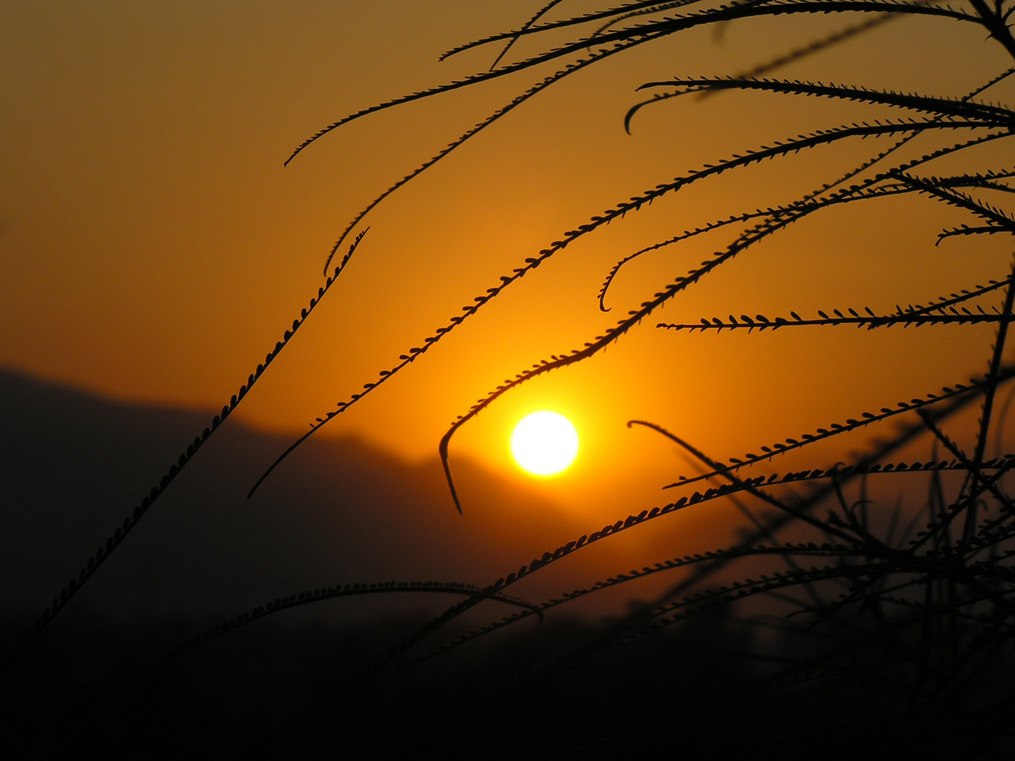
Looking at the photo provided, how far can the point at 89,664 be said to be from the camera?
2.66ft

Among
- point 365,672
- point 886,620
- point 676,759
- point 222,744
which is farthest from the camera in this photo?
point 222,744

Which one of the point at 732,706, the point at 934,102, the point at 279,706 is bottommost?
the point at 732,706

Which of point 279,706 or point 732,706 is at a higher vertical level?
point 279,706

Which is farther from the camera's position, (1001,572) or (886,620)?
(886,620)

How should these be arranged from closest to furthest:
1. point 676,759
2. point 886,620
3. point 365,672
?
point 365,672 → point 886,620 → point 676,759

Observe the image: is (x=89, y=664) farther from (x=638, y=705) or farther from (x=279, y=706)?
(x=638, y=705)

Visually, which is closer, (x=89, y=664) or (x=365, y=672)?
(x=365, y=672)

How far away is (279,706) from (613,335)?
745 mm

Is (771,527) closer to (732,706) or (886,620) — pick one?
Answer: (732,706)

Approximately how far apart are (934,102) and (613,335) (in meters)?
0.12

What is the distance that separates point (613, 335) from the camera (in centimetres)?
23

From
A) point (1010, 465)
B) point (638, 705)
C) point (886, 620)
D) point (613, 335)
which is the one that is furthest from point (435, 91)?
point (638, 705)

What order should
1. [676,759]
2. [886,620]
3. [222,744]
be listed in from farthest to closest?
[222,744] → [676,759] → [886,620]

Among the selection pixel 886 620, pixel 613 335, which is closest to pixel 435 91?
pixel 613 335
